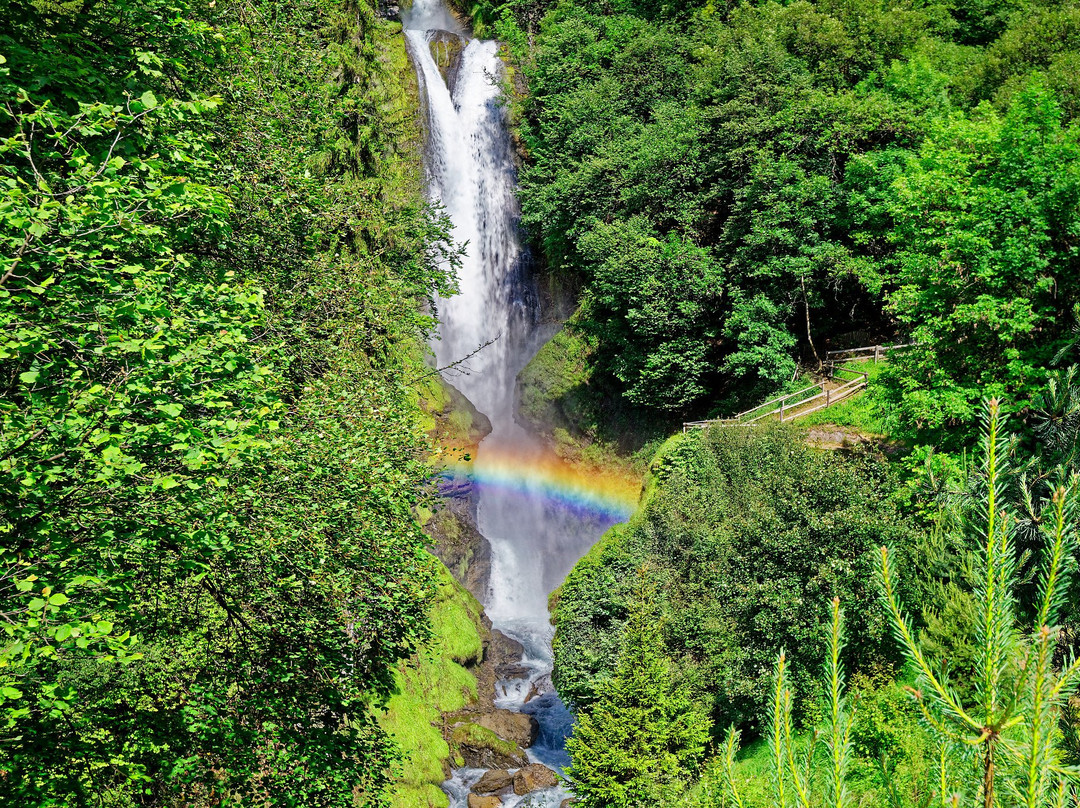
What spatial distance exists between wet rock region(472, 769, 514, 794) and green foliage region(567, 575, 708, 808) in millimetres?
5047

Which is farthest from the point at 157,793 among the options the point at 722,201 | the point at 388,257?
the point at 722,201

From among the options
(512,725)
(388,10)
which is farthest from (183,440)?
(388,10)

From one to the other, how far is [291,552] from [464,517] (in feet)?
80.7

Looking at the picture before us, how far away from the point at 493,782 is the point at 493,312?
24.1m

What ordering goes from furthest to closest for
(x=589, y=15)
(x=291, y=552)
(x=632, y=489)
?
(x=589, y=15) → (x=632, y=489) → (x=291, y=552)

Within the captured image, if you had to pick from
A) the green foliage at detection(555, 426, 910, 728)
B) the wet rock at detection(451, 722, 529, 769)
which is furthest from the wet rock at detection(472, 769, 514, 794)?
the green foliage at detection(555, 426, 910, 728)

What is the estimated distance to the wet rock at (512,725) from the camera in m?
21.6

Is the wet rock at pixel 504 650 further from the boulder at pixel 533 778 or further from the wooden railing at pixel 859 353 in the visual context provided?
the wooden railing at pixel 859 353

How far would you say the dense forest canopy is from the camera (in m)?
25.5

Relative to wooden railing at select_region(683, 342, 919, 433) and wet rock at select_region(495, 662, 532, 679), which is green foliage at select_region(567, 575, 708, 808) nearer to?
wooden railing at select_region(683, 342, 919, 433)

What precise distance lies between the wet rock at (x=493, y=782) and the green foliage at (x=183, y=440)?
739 cm

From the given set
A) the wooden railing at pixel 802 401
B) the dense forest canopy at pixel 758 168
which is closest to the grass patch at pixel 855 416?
the wooden railing at pixel 802 401

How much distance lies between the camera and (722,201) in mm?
31609

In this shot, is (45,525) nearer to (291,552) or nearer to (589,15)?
(291,552)
